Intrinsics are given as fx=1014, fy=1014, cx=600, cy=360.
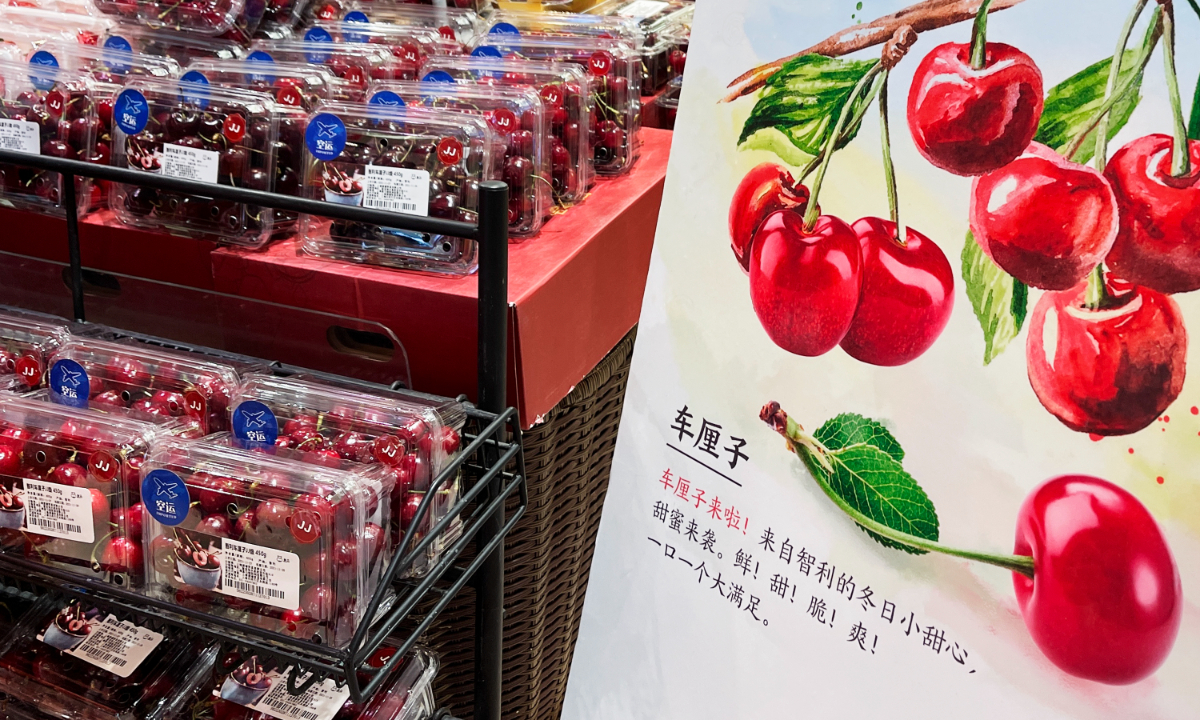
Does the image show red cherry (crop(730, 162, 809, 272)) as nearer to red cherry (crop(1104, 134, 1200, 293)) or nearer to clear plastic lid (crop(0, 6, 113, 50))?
red cherry (crop(1104, 134, 1200, 293))

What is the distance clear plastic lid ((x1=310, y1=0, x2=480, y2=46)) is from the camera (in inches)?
66.4

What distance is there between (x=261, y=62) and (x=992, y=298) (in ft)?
3.35

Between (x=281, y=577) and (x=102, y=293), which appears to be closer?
(x=281, y=577)

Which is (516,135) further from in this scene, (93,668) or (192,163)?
(93,668)

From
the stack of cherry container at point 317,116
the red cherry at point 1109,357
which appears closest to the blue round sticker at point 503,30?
the stack of cherry container at point 317,116

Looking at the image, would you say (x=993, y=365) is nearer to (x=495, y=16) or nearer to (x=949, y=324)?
(x=949, y=324)

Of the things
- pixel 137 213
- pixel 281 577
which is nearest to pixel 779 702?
pixel 281 577

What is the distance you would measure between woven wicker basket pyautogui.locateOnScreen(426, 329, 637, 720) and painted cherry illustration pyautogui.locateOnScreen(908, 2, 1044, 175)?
2.04 feet

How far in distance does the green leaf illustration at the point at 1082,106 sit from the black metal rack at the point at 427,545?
0.45 m

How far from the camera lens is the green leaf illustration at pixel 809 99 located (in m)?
0.81

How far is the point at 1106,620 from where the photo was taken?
0.71m

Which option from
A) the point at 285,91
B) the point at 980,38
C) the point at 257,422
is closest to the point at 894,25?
→ the point at 980,38

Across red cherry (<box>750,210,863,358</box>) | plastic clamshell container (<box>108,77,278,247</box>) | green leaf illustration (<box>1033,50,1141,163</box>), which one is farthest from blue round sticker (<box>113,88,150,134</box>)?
green leaf illustration (<box>1033,50,1141,163</box>)

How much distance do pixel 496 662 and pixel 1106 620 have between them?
64 cm
